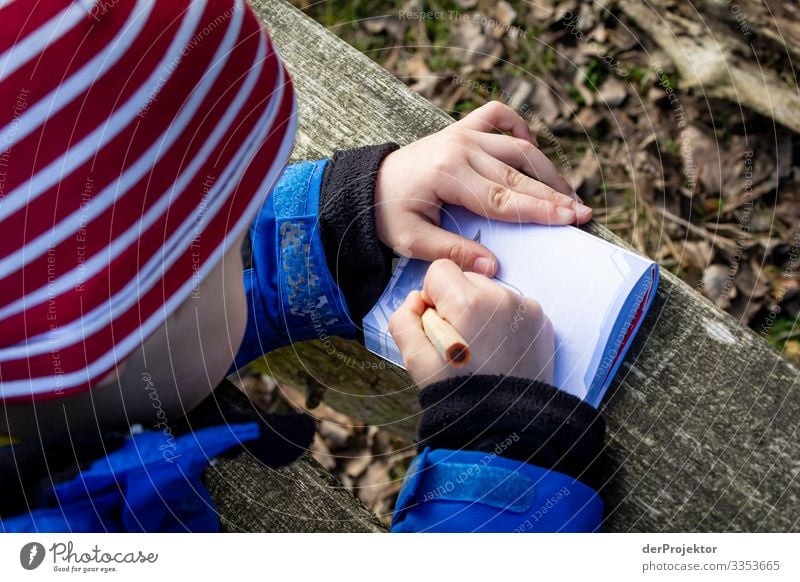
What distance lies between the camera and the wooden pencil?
2.08ft

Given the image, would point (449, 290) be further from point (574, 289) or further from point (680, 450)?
point (680, 450)

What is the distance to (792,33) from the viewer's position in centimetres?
96

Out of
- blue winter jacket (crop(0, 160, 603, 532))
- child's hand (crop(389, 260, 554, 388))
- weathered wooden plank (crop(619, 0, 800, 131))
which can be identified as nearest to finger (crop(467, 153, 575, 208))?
child's hand (crop(389, 260, 554, 388))

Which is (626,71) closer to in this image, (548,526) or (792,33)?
(792,33)

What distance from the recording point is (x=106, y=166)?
435 millimetres

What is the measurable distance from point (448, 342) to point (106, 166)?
0.32m

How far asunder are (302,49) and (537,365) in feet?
1.41

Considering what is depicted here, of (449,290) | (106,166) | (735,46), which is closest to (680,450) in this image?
(449,290)

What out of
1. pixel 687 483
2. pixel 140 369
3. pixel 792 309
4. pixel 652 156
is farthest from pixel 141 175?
pixel 792 309

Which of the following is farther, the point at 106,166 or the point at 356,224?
the point at 356,224
